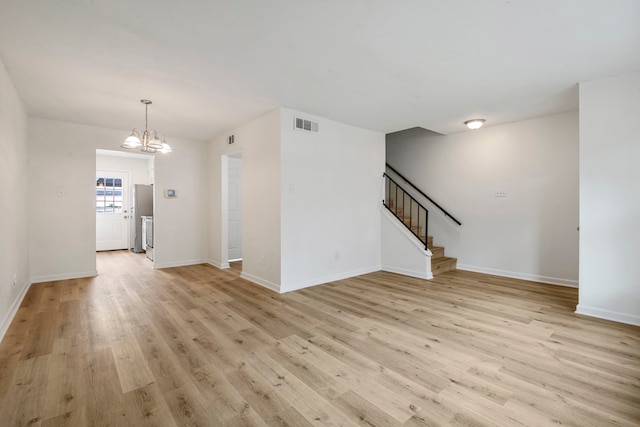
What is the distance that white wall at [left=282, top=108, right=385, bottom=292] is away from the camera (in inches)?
168

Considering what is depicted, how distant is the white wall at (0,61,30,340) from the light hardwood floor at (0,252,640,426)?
0.99 feet

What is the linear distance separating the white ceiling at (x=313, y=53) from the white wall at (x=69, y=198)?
2.40 ft

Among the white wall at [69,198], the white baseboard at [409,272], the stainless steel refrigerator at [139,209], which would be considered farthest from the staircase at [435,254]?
the stainless steel refrigerator at [139,209]

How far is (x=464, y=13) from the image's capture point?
7.01 feet

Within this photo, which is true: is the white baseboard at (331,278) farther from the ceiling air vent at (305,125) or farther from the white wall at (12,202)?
the white wall at (12,202)

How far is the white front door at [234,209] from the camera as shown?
6.62 meters

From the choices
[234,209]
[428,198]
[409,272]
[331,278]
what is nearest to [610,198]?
[409,272]

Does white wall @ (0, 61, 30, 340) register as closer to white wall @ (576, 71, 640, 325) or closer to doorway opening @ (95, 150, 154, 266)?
doorway opening @ (95, 150, 154, 266)

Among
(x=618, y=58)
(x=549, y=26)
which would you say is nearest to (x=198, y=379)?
(x=549, y=26)

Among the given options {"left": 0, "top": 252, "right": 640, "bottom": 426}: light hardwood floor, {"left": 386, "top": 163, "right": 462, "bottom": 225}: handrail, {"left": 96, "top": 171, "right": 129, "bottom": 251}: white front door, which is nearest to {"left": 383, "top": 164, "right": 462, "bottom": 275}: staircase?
{"left": 386, "top": 163, "right": 462, "bottom": 225}: handrail

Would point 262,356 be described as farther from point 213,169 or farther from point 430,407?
point 213,169

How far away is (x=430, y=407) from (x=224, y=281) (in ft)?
12.3

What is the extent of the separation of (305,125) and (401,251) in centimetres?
281

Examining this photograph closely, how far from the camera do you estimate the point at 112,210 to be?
8.34 metres
